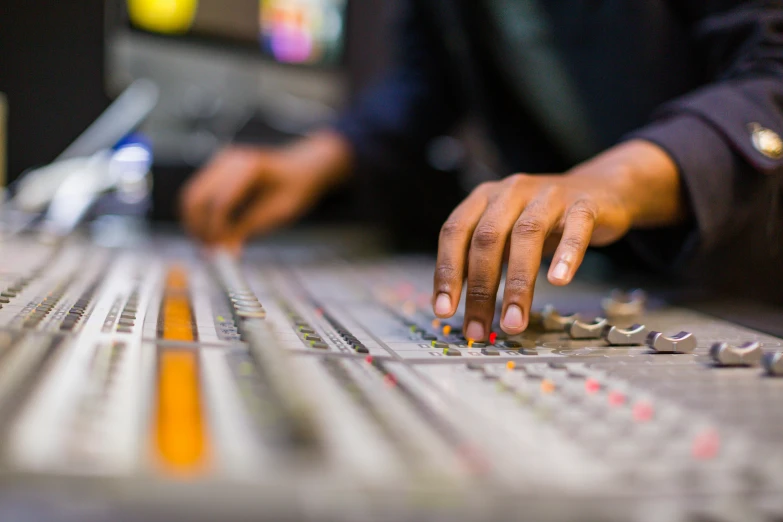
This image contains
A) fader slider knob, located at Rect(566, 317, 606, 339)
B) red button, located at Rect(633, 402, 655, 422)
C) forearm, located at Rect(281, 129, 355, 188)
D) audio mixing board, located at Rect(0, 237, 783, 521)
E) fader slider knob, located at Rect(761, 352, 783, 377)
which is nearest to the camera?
audio mixing board, located at Rect(0, 237, 783, 521)

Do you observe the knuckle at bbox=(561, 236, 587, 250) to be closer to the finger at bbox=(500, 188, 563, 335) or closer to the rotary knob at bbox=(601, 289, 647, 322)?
the finger at bbox=(500, 188, 563, 335)

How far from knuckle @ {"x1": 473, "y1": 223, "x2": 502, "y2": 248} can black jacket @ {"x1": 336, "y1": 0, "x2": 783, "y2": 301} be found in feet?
0.79

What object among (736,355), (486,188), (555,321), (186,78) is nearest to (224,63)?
(186,78)

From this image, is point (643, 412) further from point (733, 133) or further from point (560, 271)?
point (733, 133)

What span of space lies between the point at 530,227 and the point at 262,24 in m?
1.12

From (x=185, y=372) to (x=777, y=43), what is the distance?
2.29ft

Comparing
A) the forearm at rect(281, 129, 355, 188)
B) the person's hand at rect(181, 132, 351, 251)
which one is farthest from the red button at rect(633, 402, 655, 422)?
the forearm at rect(281, 129, 355, 188)

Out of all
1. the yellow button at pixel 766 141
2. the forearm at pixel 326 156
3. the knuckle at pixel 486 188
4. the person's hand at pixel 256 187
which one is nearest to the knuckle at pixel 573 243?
the knuckle at pixel 486 188

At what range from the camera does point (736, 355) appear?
48cm

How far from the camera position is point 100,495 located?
0.24m

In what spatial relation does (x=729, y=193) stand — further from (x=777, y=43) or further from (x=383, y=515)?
(x=383, y=515)

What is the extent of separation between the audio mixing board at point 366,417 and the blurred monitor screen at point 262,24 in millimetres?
893

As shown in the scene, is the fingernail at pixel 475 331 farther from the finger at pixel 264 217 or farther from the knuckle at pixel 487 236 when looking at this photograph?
the finger at pixel 264 217

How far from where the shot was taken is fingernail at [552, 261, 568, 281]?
53 centimetres
